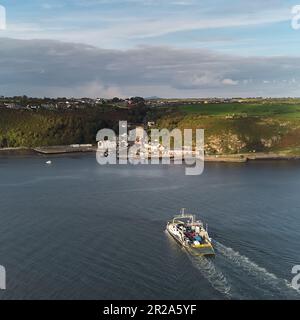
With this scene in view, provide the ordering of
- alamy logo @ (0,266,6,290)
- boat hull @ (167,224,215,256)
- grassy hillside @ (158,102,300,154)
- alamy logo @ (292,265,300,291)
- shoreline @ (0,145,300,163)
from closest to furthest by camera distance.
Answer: alamy logo @ (292,265,300,291) → alamy logo @ (0,266,6,290) → boat hull @ (167,224,215,256) → shoreline @ (0,145,300,163) → grassy hillside @ (158,102,300,154)


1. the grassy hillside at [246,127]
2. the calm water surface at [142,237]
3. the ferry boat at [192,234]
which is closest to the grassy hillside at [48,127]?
the grassy hillside at [246,127]

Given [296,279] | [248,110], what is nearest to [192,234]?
[296,279]

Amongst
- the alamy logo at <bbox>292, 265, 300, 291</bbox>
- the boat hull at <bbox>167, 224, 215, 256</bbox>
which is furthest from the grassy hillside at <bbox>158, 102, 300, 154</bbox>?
the alamy logo at <bbox>292, 265, 300, 291</bbox>

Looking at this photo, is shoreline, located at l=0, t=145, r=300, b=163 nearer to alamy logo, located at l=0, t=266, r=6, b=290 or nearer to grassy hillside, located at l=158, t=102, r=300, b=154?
grassy hillside, located at l=158, t=102, r=300, b=154

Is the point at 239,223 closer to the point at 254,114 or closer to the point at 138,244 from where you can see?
the point at 138,244

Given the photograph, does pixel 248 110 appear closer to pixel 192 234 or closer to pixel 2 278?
pixel 192 234

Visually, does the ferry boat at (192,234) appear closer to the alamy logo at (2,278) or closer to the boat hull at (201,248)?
the boat hull at (201,248)
